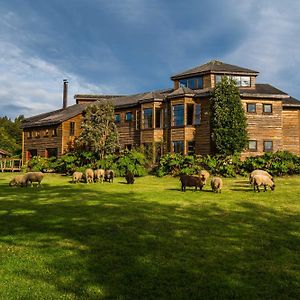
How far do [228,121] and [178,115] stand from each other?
587 cm

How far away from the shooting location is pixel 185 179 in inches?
861

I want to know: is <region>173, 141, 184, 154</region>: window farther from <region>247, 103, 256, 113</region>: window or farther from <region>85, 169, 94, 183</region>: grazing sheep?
<region>85, 169, 94, 183</region>: grazing sheep

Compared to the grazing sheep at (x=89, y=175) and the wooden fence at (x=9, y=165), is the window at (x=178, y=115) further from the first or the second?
the wooden fence at (x=9, y=165)

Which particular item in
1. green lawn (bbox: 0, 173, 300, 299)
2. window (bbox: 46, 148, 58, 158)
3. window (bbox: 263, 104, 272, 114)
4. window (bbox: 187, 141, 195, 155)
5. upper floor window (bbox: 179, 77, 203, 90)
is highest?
upper floor window (bbox: 179, 77, 203, 90)

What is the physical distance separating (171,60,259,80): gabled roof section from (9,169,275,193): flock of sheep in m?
18.3

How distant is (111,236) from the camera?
10.6m

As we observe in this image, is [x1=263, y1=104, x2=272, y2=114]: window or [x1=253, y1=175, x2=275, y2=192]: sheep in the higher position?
[x1=263, y1=104, x2=272, y2=114]: window

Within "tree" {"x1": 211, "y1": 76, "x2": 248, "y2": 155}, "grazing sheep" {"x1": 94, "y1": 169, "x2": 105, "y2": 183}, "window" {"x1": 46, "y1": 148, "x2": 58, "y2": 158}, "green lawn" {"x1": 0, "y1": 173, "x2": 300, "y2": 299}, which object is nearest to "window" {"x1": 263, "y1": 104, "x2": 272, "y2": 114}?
"tree" {"x1": 211, "y1": 76, "x2": 248, "y2": 155}

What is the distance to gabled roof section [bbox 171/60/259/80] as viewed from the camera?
41.0 metres

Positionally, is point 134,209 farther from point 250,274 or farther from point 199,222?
point 250,274

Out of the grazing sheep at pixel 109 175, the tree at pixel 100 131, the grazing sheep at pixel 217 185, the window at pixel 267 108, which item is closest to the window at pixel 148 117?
the tree at pixel 100 131

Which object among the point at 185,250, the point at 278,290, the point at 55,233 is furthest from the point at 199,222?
the point at 278,290

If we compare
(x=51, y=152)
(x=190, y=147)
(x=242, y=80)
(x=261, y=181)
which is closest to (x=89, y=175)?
(x=261, y=181)

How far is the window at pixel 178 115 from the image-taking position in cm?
3888
